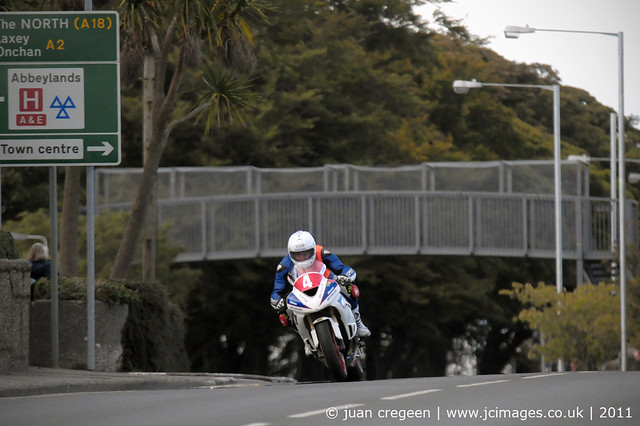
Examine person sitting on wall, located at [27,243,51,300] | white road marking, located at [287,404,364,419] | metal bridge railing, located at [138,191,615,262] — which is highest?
metal bridge railing, located at [138,191,615,262]

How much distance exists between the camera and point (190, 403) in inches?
563

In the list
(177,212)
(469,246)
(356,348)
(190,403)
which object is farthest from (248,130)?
(190,403)

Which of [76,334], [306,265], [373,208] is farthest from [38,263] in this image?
[373,208]

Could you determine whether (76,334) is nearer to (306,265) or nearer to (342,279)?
(306,265)

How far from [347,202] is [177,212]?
16.8ft

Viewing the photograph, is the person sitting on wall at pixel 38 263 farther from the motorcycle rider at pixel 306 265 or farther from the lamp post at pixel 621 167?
the lamp post at pixel 621 167

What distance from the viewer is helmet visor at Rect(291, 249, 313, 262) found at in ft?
61.2

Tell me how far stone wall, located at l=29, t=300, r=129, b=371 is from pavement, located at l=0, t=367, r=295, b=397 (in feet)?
4.71

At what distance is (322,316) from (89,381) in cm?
286

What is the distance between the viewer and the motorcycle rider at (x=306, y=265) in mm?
18656

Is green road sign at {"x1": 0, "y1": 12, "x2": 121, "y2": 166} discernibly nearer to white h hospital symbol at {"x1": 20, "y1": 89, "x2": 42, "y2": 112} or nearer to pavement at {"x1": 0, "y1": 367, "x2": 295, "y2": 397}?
white h hospital symbol at {"x1": 20, "y1": 89, "x2": 42, "y2": 112}

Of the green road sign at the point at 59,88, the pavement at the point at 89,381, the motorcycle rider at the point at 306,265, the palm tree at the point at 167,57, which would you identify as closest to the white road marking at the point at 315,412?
the pavement at the point at 89,381

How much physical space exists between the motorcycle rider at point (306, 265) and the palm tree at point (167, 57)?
6.98 meters

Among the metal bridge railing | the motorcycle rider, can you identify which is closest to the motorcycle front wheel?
the motorcycle rider
